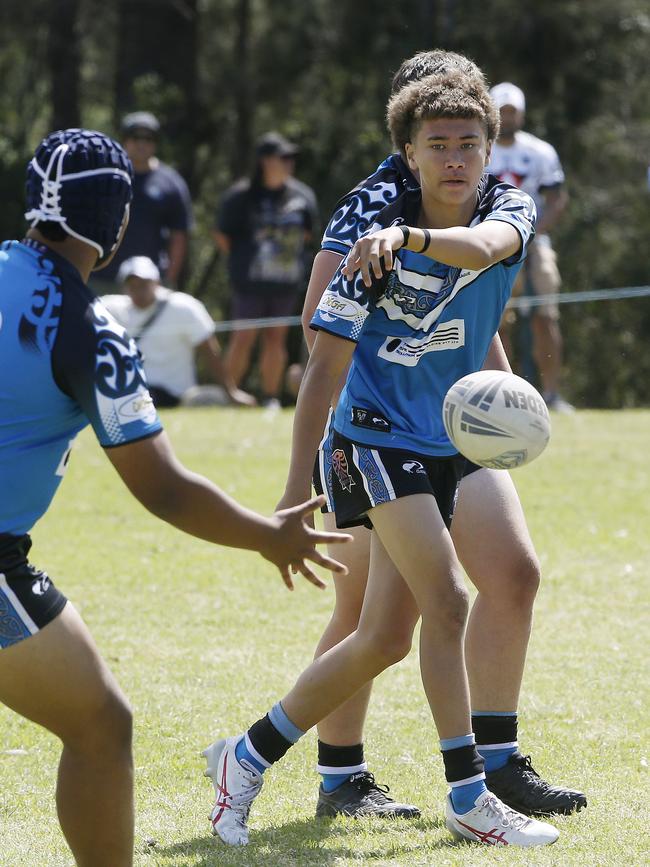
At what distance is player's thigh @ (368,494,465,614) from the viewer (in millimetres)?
3891

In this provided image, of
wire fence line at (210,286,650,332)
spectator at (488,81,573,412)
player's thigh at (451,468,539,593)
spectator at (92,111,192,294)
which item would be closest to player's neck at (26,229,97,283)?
player's thigh at (451,468,539,593)

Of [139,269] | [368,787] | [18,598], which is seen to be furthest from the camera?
[139,269]

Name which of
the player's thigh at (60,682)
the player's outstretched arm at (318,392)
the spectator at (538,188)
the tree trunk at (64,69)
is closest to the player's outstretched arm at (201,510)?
the player's thigh at (60,682)

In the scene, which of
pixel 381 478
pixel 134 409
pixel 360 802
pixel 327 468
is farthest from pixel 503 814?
pixel 134 409

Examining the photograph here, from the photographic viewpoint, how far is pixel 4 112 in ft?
78.5

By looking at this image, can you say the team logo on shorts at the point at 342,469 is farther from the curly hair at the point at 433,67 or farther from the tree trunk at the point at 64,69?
the tree trunk at the point at 64,69

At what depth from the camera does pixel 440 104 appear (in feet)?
13.2

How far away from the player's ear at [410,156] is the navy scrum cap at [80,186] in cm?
117

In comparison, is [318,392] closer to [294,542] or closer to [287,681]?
[294,542]

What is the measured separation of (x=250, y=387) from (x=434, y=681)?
17.1m

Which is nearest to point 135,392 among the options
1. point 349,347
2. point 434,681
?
point 349,347

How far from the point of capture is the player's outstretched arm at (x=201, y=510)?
3.09m

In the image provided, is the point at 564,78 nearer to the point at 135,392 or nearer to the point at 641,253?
the point at 641,253

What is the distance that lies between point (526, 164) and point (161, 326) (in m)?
3.53
